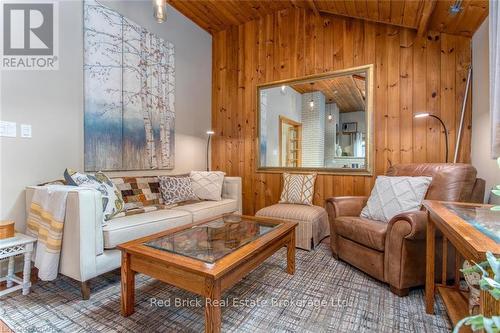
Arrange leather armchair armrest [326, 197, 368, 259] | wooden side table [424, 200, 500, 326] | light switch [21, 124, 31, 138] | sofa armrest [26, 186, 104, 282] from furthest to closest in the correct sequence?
leather armchair armrest [326, 197, 368, 259], light switch [21, 124, 31, 138], sofa armrest [26, 186, 104, 282], wooden side table [424, 200, 500, 326]

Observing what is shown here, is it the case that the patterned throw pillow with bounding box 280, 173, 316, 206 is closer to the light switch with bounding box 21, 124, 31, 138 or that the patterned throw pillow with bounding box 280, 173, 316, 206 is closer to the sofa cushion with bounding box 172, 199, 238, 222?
the sofa cushion with bounding box 172, 199, 238, 222

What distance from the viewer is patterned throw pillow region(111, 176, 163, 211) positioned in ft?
8.43

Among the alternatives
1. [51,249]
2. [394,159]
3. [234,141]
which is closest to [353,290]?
[394,159]

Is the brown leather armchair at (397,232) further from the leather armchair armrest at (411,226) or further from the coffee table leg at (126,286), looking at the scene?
the coffee table leg at (126,286)

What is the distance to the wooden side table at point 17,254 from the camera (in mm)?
1658

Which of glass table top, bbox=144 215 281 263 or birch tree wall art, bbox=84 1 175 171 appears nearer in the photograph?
glass table top, bbox=144 215 281 263

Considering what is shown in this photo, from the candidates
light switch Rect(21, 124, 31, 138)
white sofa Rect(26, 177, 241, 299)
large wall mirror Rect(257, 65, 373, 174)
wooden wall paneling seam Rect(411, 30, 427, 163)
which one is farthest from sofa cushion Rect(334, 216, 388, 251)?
light switch Rect(21, 124, 31, 138)

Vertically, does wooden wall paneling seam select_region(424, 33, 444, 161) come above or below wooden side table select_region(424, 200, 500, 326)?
above

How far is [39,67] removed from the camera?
2162mm

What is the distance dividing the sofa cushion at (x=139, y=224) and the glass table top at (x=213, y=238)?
1.40ft

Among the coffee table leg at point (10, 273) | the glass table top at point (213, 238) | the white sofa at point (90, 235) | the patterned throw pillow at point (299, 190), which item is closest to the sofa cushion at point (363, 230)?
the glass table top at point (213, 238)

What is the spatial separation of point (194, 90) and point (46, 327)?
3153 mm

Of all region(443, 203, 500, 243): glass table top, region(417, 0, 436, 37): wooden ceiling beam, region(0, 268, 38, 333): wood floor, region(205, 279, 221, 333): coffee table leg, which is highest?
region(417, 0, 436, 37): wooden ceiling beam

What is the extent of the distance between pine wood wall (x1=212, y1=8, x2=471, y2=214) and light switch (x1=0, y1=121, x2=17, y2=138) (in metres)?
2.46
